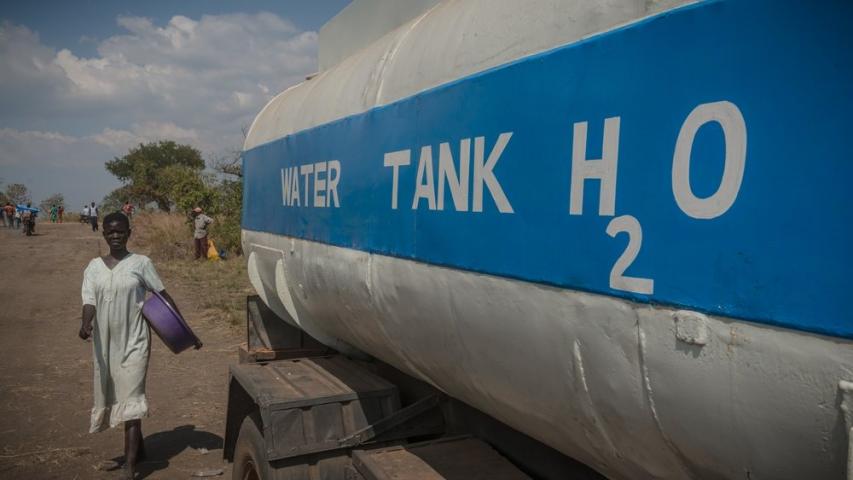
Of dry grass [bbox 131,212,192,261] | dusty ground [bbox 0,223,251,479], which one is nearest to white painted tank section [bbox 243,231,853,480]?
dusty ground [bbox 0,223,251,479]

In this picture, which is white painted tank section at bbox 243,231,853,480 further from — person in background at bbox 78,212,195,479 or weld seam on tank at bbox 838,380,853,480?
person in background at bbox 78,212,195,479

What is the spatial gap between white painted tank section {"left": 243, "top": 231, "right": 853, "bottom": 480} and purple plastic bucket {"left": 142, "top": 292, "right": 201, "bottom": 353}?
2.54 metres

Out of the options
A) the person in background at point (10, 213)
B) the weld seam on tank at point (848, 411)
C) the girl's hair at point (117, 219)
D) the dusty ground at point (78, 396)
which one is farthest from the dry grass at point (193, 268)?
the person in background at point (10, 213)

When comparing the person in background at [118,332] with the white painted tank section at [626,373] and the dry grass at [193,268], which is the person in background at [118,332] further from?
the dry grass at [193,268]

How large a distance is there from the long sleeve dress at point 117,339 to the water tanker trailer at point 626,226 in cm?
261

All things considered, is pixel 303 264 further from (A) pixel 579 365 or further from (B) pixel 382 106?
(A) pixel 579 365

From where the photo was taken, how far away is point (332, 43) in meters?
3.98

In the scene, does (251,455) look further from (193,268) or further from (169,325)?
(193,268)

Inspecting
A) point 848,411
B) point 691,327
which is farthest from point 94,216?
point 848,411

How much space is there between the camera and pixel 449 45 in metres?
2.21

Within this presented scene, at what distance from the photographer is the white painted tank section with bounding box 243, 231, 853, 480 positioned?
3.52 feet

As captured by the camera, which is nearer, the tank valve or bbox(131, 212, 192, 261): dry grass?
the tank valve

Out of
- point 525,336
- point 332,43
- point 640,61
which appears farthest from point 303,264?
point 640,61

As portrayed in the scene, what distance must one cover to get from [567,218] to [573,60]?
1.26 ft
